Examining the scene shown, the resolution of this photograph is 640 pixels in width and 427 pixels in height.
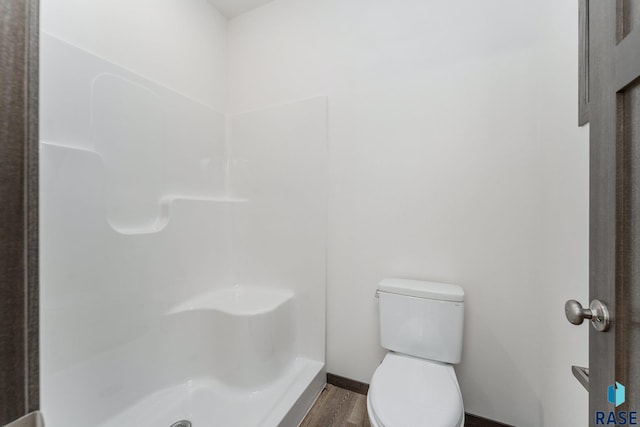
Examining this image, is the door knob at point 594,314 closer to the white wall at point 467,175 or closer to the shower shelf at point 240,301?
the white wall at point 467,175

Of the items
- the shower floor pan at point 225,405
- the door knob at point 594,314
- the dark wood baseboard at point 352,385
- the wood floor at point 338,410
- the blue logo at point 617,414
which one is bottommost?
the wood floor at point 338,410

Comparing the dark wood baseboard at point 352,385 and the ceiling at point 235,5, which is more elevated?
the ceiling at point 235,5

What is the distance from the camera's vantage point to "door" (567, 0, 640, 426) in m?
0.45

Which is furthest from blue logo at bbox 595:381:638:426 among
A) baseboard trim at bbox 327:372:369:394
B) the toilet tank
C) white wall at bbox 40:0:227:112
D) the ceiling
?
the ceiling

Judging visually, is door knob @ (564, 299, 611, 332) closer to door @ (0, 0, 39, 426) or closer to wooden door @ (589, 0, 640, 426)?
wooden door @ (589, 0, 640, 426)

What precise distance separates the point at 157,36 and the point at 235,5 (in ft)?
2.20

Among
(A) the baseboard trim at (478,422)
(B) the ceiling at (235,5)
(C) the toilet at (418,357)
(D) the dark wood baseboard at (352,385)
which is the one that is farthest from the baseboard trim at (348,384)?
(B) the ceiling at (235,5)

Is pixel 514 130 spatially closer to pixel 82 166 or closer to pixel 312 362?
pixel 312 362

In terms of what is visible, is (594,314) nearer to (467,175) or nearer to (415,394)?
(415,394)

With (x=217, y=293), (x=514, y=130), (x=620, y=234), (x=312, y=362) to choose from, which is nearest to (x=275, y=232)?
(x=217, y=293)

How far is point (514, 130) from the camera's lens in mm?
1271

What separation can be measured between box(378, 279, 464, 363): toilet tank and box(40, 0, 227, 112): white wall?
1738 millimetres

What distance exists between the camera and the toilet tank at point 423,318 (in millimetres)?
1248

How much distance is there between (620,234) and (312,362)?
5.32 feet
